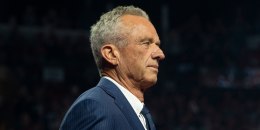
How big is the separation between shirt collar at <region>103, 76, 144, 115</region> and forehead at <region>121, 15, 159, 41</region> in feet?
0.46

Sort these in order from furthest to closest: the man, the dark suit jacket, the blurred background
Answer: the blurred background, the man, the dark suit jacket

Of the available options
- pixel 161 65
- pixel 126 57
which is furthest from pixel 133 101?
pixel 161 65

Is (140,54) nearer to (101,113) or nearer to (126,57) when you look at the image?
(126,57)

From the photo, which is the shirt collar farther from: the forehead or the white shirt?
the forehead

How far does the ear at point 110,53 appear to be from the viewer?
4.24 feet

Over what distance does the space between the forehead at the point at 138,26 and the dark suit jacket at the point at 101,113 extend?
0.17 metres

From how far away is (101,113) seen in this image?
1133 millimetres

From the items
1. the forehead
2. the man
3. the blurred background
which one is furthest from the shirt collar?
the blurred background

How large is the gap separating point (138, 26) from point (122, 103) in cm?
21

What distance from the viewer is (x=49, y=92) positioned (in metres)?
7.81

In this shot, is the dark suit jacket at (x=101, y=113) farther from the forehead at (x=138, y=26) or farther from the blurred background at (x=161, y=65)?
the blurred background at (x=161, y=65)

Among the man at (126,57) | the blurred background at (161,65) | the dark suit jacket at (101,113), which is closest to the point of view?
the dark suit jacket at (101,113)

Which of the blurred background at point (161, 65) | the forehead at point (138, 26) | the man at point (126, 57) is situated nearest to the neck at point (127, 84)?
the man at point (126, 57)

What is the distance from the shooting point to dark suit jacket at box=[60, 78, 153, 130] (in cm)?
113
